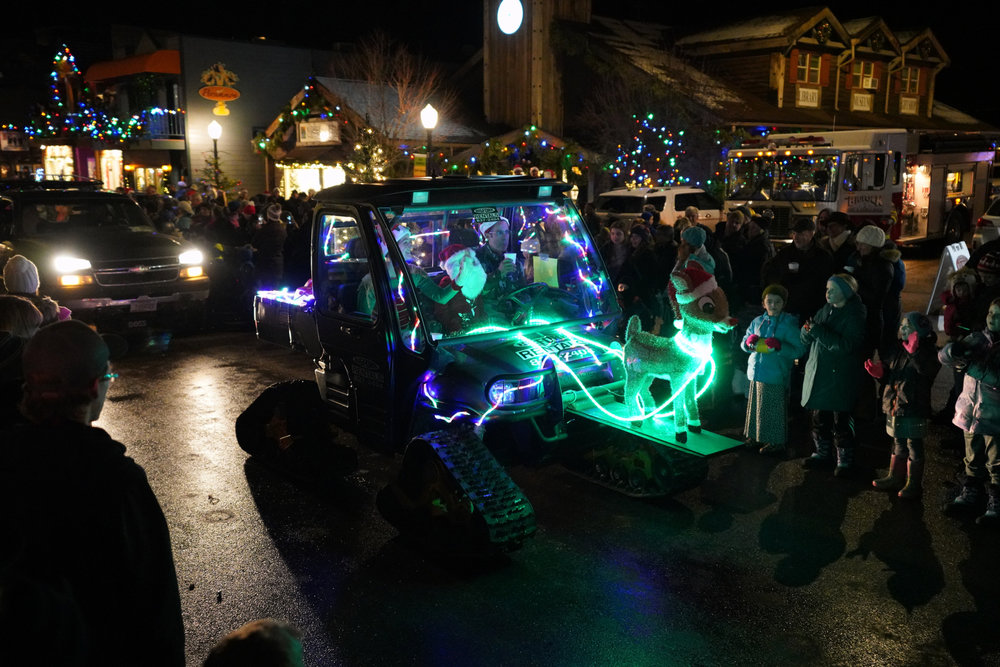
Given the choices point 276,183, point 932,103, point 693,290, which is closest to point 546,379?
point 693,290

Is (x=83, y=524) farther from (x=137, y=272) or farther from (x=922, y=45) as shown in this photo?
(x=922, y=45)

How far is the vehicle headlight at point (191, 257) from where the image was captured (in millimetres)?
12406

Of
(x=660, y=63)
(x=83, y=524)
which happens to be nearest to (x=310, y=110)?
(x=660, y=63)

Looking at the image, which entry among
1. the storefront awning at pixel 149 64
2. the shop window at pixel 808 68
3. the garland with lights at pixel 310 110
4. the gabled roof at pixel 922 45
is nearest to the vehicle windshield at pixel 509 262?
the garland with lights at pixel 310 110

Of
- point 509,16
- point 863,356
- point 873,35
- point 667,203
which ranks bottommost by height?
point 863,356

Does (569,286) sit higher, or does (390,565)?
(569,286)

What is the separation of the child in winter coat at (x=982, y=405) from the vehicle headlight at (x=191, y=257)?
33.0 feet

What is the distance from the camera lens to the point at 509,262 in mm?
6617

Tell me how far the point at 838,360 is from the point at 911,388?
0.67 m

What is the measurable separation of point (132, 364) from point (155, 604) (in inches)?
371

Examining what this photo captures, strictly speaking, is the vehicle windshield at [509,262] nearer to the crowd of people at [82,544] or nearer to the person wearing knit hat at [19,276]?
the person wearing knit hat at [19,276]

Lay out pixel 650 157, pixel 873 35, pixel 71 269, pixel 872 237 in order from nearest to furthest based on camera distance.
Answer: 1. pixel 872 237
2. pixel 71 269
3. pixel 650 157
4. pixel 873 35

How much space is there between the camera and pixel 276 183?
98.9 ft

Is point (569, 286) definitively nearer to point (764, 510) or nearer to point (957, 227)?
point (764, 510)
